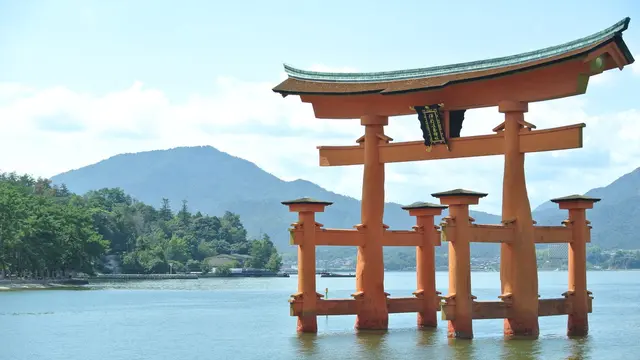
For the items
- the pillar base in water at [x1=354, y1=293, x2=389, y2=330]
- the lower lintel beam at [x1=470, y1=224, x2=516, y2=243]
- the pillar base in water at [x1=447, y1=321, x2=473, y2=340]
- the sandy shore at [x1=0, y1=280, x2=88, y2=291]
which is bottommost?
the pillar base in water at [x1=447, y1=321, x2=473, y2=340]

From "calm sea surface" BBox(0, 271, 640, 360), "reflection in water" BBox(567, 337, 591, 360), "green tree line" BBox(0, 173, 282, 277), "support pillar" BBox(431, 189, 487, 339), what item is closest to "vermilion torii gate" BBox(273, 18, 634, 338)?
"support pillar" BBox(431, 189, 487, 339)

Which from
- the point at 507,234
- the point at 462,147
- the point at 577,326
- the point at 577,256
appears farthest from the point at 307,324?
the point at 577,256

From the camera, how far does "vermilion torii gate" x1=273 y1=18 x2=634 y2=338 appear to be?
998 inches

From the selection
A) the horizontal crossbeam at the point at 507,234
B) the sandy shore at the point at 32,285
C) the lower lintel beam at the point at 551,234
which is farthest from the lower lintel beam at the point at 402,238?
the sandy shore at the point at 32,285

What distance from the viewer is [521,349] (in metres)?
25.0

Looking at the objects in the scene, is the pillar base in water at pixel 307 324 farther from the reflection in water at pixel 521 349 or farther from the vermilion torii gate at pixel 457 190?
the reflection in water at pixel 521 349

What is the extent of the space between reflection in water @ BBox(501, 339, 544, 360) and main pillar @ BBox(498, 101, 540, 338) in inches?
16.5

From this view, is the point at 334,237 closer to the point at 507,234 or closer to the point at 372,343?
the point at 372,343

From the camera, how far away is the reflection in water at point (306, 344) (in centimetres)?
2562

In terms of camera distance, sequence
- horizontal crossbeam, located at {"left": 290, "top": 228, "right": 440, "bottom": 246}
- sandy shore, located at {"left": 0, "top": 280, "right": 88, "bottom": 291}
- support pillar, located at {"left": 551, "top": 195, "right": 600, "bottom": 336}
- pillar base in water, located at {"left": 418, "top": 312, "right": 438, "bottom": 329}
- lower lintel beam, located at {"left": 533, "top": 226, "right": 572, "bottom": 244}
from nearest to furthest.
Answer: lower lintel beam, located at {"left": 533, "top": 226, "right": 572, "bottom": 244} → horizontal crossbeam, located at {"left": 290, "top": 228, "right": 440, "bottom": 246} → support pillar, located at {"left": 551, "top": 195, "right": 600, "bottom": 336} → pillar base in water, located at {"left": 418, "top": 312, "right": 438, "bottom": 329} → sandy shore, located at {"left": 0, "top": 280, "right": 88, "bottom": 291}

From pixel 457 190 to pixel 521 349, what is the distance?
4048 mm

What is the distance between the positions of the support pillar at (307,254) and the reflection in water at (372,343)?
155cm

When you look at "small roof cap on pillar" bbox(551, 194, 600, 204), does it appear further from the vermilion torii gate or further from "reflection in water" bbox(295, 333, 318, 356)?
"reflection in water" bbox(295, 333, 318, 356)

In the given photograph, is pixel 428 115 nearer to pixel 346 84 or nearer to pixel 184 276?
pixel 346 84
